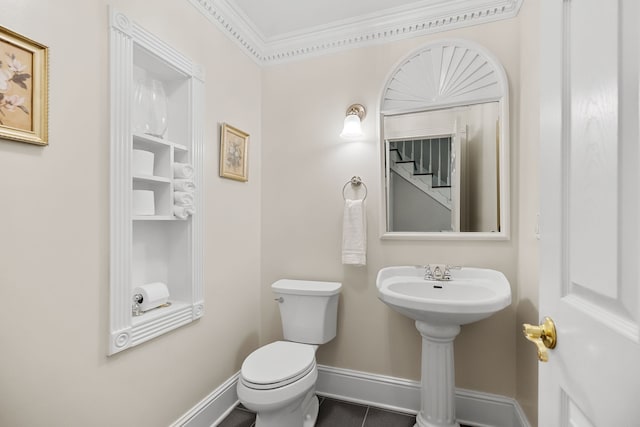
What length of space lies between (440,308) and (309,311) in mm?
833

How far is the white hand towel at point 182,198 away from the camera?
4.89 ft

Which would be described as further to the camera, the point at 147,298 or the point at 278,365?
the point at 278,365

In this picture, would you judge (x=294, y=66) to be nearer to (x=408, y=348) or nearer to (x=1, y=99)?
(x=1, y=99)

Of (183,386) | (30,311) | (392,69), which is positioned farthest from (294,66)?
(183,386)

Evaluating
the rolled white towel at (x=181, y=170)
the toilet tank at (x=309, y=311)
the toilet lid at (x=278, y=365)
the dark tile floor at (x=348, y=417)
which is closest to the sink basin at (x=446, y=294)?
the toilet tank at (x=309, y=311)

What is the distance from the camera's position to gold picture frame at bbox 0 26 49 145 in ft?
2.88

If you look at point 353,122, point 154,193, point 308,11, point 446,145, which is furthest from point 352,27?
point 154,193

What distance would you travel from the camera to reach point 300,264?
211cm

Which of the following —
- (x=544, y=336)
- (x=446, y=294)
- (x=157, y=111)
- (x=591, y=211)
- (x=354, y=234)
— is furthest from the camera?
(x=354, y=234)

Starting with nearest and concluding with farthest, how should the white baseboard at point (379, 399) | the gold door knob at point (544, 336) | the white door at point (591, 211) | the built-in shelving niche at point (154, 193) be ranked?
the white door at point (591, 211) → the gold door knob at point (544, 336) → the built-in shelving niche at point (154, 193) → the white baseboard at point (379, 399)

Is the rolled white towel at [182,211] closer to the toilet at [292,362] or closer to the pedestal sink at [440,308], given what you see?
the toilet at [292,362]

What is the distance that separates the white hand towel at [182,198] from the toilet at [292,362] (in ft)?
2.55

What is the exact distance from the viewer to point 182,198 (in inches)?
58.7

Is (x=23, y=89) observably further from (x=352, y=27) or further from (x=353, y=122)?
(x=352, y=27)
